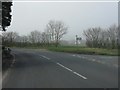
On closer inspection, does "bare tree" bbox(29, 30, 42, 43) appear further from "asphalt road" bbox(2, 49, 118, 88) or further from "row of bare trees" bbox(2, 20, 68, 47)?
"asphalt road" bbox(2, 49, 118, 88)

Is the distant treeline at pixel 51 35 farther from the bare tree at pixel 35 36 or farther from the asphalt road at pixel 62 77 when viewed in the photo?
the asphalt road at pixel 62 77

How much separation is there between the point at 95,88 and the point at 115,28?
9598cm

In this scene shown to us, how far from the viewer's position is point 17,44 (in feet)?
357

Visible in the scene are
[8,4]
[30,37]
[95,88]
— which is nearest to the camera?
[95,88]

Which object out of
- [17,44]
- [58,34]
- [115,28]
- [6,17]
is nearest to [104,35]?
[115,28]

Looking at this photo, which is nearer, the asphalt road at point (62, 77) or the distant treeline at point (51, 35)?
the asphalt road at point (62, 77)

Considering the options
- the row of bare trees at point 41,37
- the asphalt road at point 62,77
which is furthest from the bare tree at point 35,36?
the asphalt road at point 62,77

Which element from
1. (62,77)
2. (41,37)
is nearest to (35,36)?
(41,37)

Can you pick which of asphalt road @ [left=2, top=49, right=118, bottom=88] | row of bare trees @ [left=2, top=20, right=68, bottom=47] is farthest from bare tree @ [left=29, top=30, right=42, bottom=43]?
asphalt road @ [left=2, top=49, right=118, bottom=88]

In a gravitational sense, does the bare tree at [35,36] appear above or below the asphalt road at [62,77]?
above

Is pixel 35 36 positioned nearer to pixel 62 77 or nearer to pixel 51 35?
pixel 51 35

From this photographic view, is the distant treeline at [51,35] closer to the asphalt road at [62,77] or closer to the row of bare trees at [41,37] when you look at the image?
the row of bare trees at [41,37]

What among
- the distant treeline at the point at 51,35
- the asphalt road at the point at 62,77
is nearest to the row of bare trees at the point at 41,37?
the distant treeline at the point at 51,35

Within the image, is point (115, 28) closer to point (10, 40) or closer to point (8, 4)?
point (10, 40)
